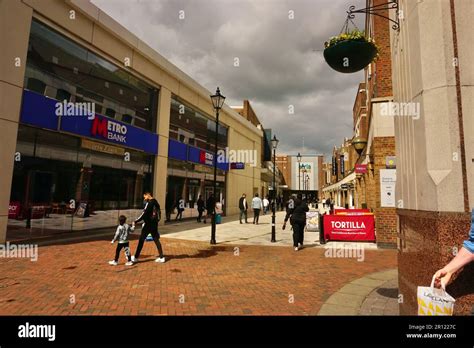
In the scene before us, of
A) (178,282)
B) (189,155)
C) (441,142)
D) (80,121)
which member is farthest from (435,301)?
(189,155)

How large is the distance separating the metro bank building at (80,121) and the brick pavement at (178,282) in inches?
99.6

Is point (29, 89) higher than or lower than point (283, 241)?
higher

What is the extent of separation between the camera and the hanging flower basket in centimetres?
414

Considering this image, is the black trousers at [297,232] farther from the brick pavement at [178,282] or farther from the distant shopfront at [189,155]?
the distant shopfront at [189,155]

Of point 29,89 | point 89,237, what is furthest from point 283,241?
point 29,89

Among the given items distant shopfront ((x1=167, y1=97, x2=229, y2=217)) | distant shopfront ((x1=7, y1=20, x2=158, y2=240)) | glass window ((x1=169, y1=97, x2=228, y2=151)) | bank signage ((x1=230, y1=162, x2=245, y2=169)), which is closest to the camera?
distant shopfront ((x1=7, y1=20, x2=158, y2=240))

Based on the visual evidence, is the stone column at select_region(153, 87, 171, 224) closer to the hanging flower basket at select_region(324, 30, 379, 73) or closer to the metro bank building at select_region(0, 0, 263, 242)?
the metro bank building at select_region(0, 0, 263, 242)

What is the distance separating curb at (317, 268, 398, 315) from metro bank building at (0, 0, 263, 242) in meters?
9.22

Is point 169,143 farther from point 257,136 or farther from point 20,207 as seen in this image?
point 257,136

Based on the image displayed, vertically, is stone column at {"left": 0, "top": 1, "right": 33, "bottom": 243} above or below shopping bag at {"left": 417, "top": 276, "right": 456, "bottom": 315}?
above

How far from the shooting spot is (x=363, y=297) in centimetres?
478

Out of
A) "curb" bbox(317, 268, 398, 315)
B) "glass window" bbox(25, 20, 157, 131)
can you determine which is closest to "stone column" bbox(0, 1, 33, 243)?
"glass window" bbox(25, 20, 157, 131)

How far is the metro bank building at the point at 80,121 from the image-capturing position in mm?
8930

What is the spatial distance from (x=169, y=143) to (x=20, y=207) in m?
8.27
